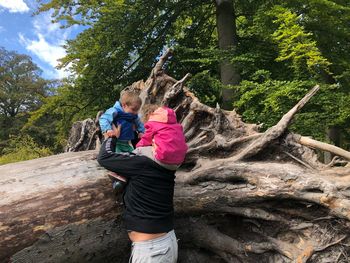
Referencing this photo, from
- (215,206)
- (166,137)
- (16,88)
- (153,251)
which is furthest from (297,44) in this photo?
(16,88)

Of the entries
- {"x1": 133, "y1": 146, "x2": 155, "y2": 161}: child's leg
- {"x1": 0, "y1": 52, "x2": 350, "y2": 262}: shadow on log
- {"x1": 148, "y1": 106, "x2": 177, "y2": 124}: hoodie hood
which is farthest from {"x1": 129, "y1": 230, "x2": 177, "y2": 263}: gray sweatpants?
{"x1": 0, "y1": 52, "x2": 350, "y2": 262}: shadow on log

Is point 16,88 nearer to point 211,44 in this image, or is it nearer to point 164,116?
point 211,44

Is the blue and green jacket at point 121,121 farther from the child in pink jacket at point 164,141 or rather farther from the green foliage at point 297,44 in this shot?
the green foliage at point 297,44

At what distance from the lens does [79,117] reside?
1134 centimetres

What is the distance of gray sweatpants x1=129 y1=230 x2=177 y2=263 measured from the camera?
11.2 ft

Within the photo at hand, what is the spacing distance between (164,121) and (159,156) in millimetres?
311

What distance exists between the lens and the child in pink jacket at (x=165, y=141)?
3.39m

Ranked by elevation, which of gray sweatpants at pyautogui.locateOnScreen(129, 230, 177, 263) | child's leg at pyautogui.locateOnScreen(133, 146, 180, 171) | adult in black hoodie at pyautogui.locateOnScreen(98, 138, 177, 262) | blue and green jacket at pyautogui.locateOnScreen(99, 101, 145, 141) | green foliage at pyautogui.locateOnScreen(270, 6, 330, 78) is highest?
green foliage at pyautogui.locateOnScreen(270, 6, 330, 78)

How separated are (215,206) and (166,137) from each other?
1.72 metres

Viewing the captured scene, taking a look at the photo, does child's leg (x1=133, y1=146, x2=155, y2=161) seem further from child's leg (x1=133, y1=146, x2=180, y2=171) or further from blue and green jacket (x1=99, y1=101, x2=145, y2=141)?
blue and green jacket (x1=99, y1=101, x2=145, y2=141)

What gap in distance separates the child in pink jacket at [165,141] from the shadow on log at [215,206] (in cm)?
136

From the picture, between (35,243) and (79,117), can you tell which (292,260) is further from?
(79,117)

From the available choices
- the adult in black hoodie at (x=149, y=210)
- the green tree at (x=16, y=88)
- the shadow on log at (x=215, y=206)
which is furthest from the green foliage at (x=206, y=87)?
the green tree at (x=16, y=88)

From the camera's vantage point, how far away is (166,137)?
11.1 feet
